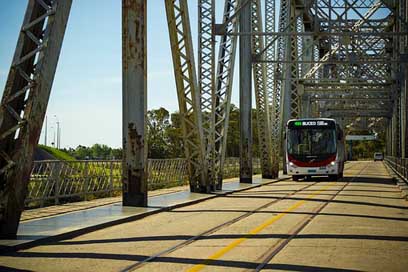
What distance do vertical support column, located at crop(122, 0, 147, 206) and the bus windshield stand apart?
67.0ft

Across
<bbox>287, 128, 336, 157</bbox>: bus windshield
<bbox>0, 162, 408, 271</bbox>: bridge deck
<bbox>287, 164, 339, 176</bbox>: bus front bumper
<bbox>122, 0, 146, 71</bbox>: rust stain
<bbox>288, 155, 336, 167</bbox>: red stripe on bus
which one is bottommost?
<bbox>0, 162, 408, 271</bbox>: bridge deck

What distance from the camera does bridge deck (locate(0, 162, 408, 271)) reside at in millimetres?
10180

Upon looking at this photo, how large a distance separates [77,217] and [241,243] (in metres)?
5.93

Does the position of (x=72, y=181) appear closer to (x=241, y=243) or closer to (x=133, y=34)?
(x=133, y=34)

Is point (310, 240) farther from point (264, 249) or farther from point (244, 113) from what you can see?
point (244, 113)

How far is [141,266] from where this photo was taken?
32.8 ft

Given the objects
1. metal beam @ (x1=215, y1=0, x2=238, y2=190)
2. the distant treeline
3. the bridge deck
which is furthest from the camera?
the distant treeline

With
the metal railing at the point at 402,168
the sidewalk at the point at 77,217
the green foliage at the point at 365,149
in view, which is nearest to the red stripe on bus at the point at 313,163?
the metal railing at the point at 402,168

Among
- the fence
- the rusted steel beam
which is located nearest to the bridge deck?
the rusted steel beam

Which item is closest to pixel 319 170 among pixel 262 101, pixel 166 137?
pixel 262 101

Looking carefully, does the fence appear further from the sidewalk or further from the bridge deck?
the bridge deck

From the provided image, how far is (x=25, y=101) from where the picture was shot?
13516mm

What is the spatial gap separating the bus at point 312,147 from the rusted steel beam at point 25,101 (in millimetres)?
27304

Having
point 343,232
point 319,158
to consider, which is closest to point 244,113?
point 319,158
